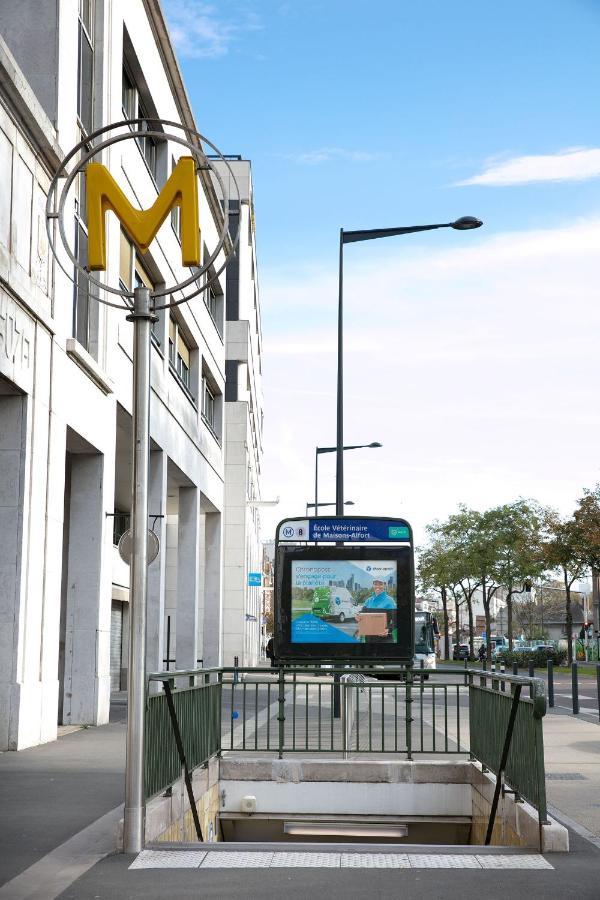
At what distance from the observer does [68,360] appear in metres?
16.5

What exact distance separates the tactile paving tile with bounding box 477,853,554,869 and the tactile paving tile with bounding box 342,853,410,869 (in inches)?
20.6

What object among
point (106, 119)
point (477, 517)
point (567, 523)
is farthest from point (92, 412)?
point (477, 517)

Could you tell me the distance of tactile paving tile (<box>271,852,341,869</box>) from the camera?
287 inches

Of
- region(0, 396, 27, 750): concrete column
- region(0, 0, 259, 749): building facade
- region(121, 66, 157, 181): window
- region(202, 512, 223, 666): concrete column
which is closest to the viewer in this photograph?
region(0, 396, 27, 750): concrete column

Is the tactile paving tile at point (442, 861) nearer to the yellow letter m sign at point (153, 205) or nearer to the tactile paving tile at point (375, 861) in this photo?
the tactile paving tile at point (375, 861)

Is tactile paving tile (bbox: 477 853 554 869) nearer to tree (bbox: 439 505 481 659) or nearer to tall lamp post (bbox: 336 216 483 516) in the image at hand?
tall lamp post (bbox: 336 216 483 516)

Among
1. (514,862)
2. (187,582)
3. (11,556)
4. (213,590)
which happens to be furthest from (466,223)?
(213,590)

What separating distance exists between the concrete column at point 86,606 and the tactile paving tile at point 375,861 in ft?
35.6

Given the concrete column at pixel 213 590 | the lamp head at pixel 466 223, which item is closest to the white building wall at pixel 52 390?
the lamp head at pixel 466 223

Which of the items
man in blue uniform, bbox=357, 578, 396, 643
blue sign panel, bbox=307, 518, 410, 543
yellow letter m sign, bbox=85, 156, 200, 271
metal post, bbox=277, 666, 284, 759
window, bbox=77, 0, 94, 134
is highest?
window, bbox=77, 0, 94, 134

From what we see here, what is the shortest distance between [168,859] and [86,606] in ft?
36.6

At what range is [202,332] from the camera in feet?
111

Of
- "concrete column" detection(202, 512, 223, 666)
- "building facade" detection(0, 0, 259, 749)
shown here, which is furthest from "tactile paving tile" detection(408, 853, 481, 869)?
"concrete column" detection(202, 512, 223, 666)

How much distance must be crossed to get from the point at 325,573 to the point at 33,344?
16.5 feet
